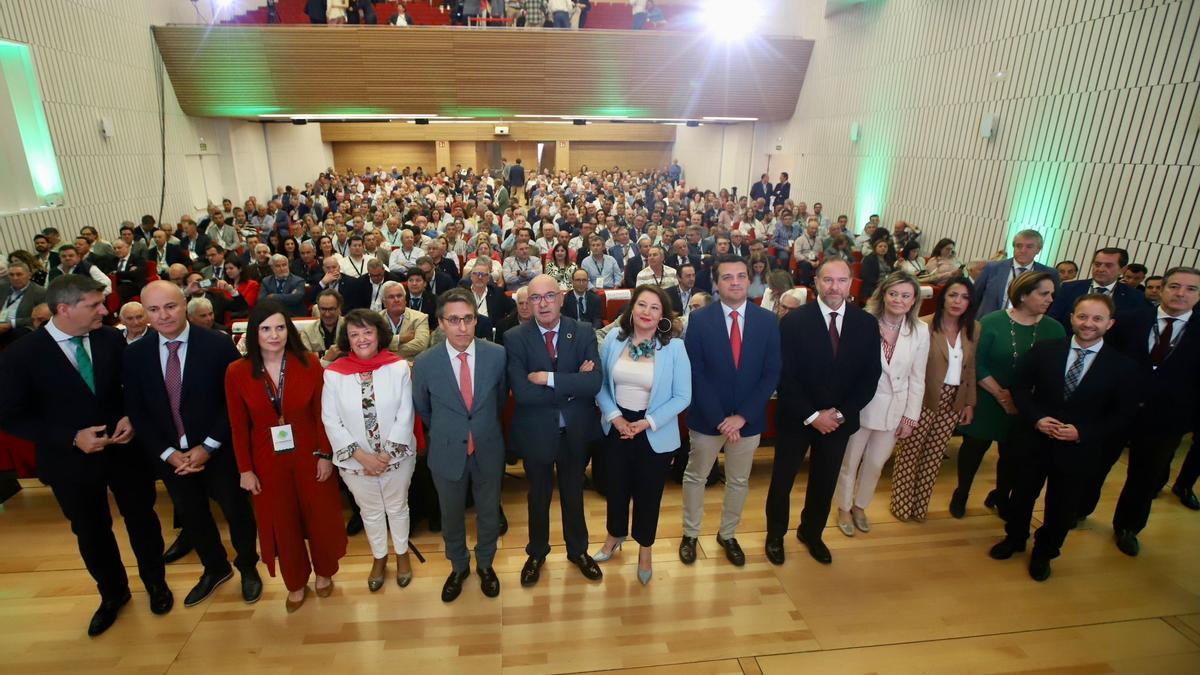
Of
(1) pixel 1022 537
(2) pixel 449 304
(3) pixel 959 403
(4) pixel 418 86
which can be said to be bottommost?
(1) pixel 1022 537

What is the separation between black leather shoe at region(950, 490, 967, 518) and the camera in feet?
11.7

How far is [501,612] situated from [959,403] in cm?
286

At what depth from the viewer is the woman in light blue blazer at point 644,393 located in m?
2.63

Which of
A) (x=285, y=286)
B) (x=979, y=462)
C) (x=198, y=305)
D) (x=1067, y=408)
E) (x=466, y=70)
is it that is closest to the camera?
(x=1067, y=408)

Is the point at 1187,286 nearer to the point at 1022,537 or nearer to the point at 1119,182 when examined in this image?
the point at 1022,537

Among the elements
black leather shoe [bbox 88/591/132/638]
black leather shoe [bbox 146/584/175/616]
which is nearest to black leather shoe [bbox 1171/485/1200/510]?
black leather shoe [bbox 146/584/175/616]

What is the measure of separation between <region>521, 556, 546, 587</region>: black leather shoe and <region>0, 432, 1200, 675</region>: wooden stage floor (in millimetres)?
58

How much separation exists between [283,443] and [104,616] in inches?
50.2

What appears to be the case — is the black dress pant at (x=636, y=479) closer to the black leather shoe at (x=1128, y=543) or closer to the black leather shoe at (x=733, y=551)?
the black leather shoe at (x=733, y=551)

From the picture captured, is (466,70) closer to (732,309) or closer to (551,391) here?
(732,309)

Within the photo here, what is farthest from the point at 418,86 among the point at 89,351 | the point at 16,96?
the point at 89,351

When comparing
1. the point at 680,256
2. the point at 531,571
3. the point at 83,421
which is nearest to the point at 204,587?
the point at 83,421

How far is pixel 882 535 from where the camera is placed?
11.2 ft

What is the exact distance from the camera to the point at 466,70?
38.0ft
